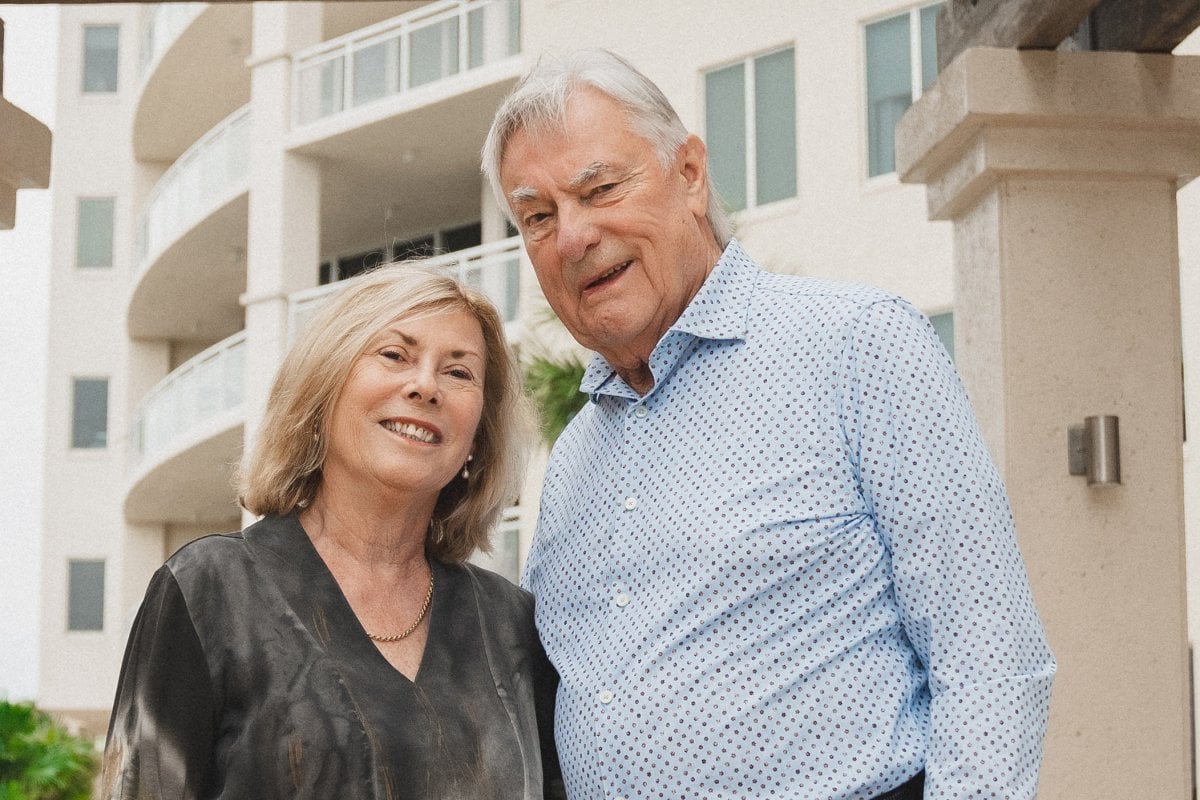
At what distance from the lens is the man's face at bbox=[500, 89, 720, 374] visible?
376 centimetres

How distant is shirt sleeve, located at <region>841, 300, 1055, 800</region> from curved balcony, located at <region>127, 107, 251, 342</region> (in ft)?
79.1

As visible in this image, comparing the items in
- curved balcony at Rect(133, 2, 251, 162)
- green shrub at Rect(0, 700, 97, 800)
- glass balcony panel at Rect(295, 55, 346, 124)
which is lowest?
green shrub at Rect(0, 700, 97, 800)

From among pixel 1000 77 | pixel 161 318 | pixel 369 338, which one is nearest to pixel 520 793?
pixel 369 338

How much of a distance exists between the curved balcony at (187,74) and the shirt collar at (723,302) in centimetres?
2428

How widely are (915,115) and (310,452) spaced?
10.7 feet

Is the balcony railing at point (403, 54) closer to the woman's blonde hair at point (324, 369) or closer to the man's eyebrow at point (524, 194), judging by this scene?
the woman's blonde hair at point (324, 369)

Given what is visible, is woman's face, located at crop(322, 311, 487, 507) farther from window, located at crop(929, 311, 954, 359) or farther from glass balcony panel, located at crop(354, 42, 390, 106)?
glass balcony panel, located at crop(354, 42, 390, 106)

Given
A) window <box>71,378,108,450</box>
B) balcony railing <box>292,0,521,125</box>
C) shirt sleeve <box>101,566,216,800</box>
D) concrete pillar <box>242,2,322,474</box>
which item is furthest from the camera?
window <box>71,378,108,450</box>

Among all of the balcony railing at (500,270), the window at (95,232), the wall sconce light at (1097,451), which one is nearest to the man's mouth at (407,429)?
the wall sconce light at (1097,451)

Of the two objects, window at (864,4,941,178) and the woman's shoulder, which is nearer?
the woman's shoulder

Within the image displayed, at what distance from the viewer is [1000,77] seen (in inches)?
228

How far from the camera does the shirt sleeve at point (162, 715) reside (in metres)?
3.47

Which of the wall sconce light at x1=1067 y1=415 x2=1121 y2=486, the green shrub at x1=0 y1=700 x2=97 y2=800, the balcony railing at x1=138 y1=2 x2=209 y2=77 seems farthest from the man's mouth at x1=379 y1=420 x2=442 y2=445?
the balcony railing at x1=138 y1=2 x2=209 y2=77

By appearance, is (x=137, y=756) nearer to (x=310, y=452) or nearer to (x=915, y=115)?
(x=310, y=452)
